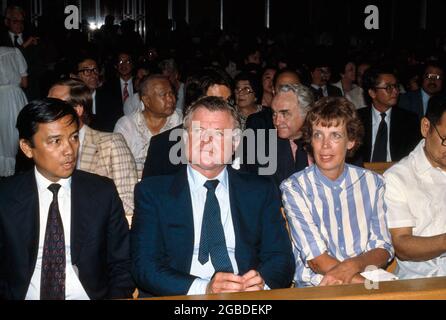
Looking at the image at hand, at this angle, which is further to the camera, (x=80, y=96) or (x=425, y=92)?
(x=425, y=92)

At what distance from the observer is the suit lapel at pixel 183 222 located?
2.66 metres

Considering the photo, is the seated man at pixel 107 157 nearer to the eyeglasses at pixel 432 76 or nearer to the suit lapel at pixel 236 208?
the suit lapel at pixel 236 208

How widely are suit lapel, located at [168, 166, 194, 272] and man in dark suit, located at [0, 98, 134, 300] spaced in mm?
247

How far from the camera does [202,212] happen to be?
273cm

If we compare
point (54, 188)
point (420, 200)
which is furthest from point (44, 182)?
point (420, 200)

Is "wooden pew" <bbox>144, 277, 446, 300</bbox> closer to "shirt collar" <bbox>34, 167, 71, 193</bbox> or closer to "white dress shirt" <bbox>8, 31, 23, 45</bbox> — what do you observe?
"shirt collar" <bbox>34, 167, 71, 193</bbox>

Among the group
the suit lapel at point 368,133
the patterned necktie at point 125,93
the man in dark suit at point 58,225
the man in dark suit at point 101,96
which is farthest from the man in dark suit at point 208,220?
the patterned necktie at point 125,93

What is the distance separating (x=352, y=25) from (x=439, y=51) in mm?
3719

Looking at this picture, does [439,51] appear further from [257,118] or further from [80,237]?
[80,237]

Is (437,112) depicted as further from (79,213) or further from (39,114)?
(39,114)

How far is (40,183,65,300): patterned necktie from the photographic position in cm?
250

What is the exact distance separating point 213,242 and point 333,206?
0.68 m

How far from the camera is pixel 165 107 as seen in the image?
527cm
